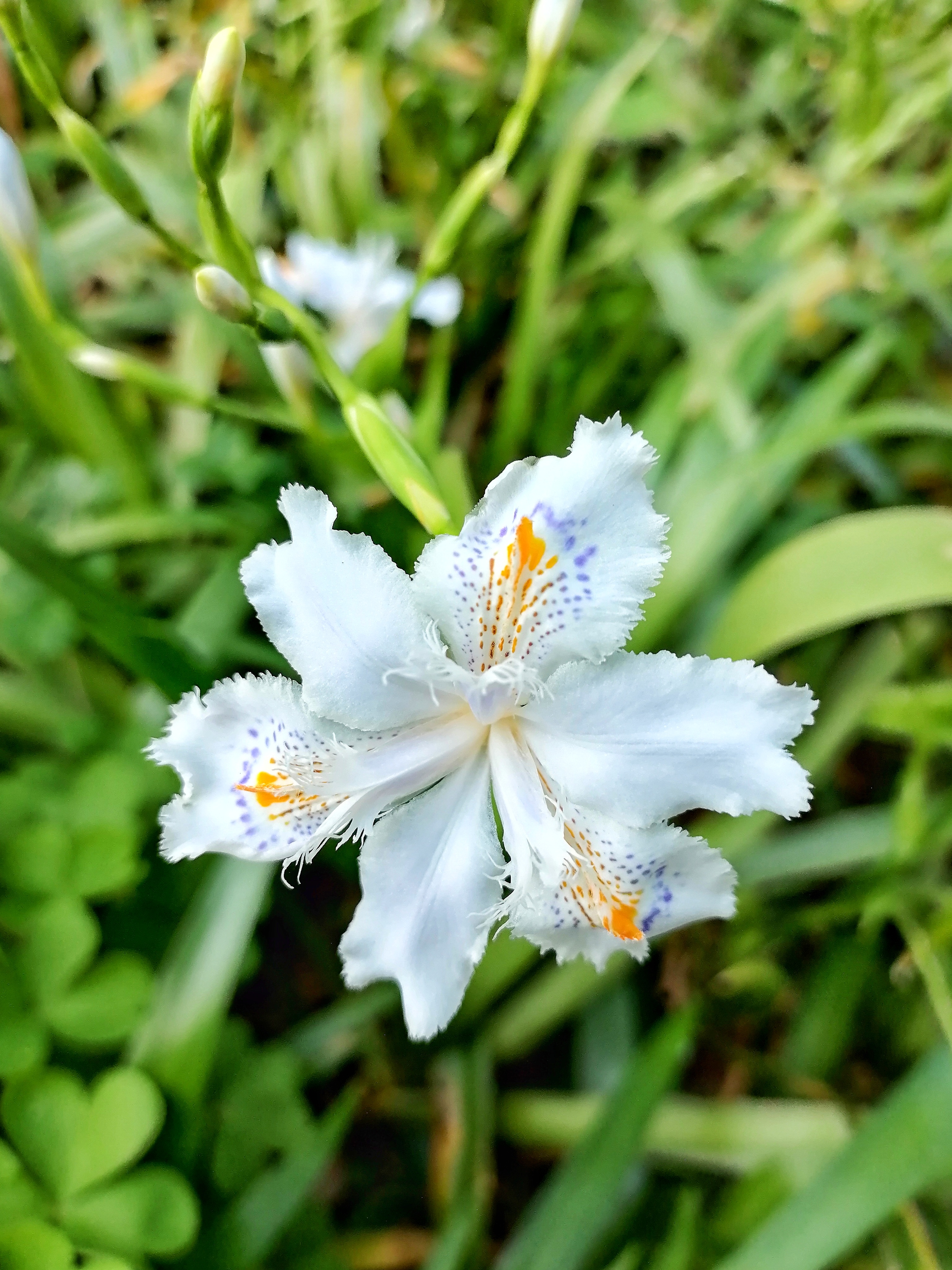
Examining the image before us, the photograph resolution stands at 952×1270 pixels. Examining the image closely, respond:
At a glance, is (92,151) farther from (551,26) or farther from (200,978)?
(200,978)

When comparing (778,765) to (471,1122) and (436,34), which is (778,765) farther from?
(436,34)

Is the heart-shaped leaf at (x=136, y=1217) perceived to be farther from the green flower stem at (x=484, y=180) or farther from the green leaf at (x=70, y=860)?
the green flower stem at (x=484, y=180)

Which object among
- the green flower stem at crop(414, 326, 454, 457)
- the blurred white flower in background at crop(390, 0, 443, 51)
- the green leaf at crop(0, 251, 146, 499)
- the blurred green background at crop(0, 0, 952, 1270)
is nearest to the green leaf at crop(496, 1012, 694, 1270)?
the blurred green background at crop(0, 0, 952, 1270)

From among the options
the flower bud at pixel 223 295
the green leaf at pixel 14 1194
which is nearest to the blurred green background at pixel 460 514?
the green leaf at pixel 14 1194

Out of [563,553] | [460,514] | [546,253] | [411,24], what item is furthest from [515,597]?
[411,24]

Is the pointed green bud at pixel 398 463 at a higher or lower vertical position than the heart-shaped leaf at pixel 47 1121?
higher

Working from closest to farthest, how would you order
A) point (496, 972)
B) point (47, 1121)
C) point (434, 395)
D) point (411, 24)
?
point (47, 1121), point (496, 972), point (434, 395), point (411, 24)

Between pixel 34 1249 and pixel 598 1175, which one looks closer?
pixel 34 1249
